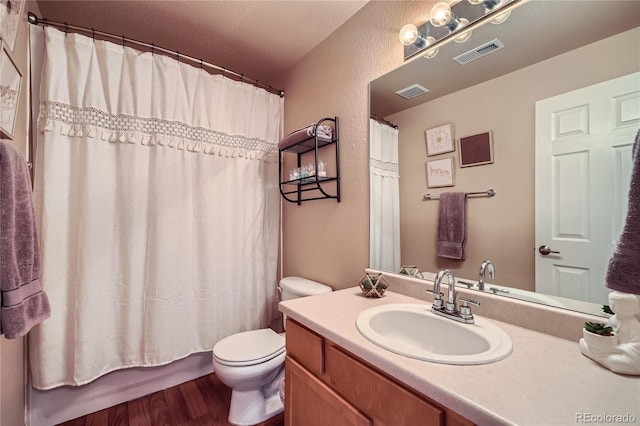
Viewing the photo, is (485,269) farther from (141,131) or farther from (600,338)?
(141,131)

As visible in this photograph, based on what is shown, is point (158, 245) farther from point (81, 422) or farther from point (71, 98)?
point (81, 422)

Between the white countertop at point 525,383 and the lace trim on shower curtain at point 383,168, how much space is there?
2.76 feet

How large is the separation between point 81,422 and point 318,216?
71.0 inches

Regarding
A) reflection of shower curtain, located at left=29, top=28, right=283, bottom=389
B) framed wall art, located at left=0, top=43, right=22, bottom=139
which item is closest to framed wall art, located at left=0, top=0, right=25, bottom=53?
framed wall art, located at left=0, top=43, right=22, bottom=139

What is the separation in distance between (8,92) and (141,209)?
0.74m

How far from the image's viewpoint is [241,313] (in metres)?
1.97

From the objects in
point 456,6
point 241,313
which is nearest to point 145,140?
point 241,313

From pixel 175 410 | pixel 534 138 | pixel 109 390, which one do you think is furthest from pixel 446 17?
pixel 109 390

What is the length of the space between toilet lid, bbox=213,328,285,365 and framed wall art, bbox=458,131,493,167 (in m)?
1.39

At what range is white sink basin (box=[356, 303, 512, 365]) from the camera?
2.35 ft

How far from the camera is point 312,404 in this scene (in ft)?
3.18

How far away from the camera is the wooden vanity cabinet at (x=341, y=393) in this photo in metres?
0.66

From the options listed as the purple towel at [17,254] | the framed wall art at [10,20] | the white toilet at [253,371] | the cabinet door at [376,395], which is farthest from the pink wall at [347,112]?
the framed wall art at [10,20]

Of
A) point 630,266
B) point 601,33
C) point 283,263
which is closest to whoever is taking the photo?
point 630,266
